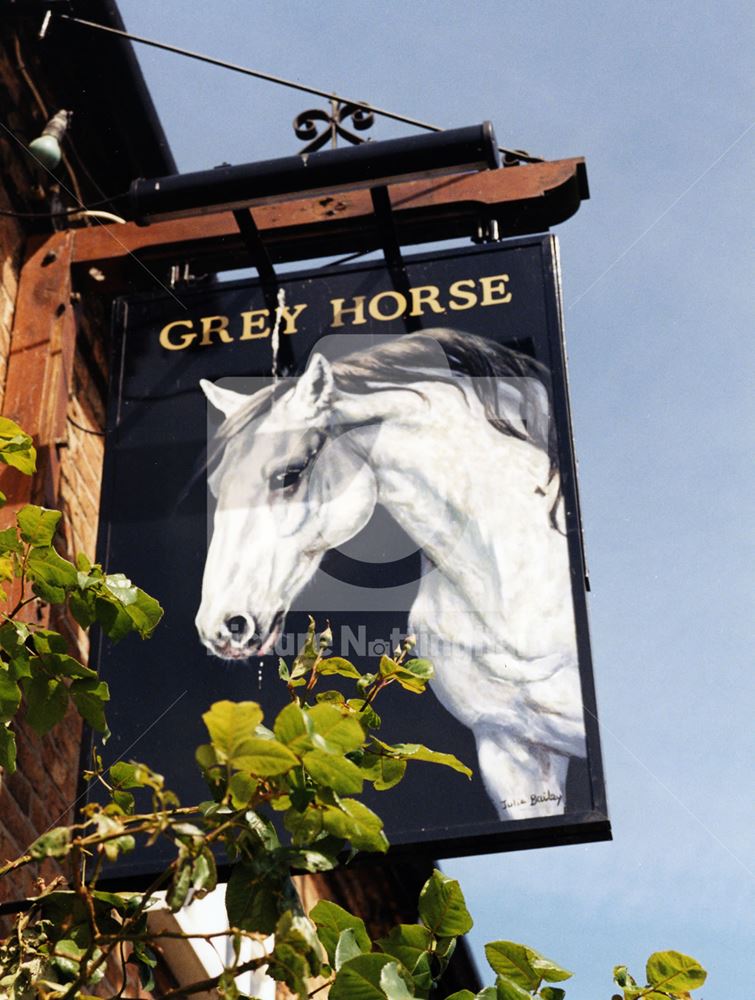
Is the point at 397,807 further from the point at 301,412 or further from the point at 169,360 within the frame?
the point at 169,360

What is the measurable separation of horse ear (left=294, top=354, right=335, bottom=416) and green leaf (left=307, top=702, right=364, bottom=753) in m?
2.49

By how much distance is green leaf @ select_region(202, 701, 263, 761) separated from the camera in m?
2.31

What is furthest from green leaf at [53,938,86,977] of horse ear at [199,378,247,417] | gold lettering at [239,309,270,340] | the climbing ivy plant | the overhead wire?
the overhead wire

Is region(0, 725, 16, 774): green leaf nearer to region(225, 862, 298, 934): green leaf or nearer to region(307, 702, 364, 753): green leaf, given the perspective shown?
region(225, 862, 298, 934): green leaf

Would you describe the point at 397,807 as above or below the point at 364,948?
above

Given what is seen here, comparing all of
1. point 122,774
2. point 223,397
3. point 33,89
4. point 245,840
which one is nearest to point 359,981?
point 245,840

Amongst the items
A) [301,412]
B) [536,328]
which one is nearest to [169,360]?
[301,412]

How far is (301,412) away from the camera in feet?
16.2

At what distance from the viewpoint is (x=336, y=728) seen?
2516 mm

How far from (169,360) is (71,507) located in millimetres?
877

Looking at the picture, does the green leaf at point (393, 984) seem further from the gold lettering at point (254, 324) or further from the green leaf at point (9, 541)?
the gold lettering at point (254, 324)

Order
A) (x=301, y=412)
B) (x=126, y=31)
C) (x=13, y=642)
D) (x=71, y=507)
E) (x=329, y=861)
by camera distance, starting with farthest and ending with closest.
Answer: (x=126, y=31), (x=71, y=507), (x=301, y=412), (x=13, y=642), (x=329, y=861)

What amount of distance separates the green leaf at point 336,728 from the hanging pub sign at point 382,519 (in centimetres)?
142

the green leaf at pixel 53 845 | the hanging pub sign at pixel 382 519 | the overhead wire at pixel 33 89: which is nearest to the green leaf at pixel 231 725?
the green leaf at pixel 53 845
